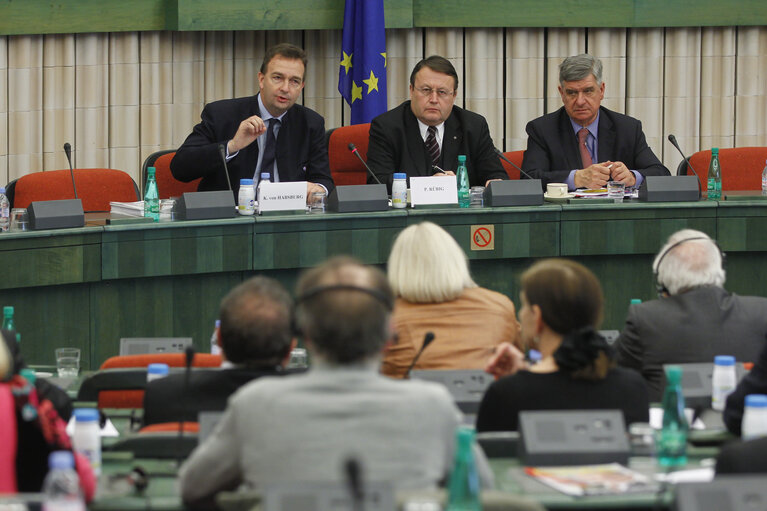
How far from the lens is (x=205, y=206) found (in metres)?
5.03

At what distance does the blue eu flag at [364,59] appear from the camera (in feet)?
22.8

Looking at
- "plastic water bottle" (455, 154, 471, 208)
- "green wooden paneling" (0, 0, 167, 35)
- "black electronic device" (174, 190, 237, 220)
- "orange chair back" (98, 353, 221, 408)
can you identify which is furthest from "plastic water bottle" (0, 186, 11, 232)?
"green wooden paneling" (0, 0, 167, 35)

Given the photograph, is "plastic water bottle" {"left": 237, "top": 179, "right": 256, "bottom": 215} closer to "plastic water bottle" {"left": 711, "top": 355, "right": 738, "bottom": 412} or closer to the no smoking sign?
the no smoking sign

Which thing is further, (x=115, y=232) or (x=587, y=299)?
(x=115, y=232)

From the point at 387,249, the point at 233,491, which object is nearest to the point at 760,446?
the point at 233,491

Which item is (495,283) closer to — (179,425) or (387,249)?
(387,249)

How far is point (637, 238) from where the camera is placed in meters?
5.45

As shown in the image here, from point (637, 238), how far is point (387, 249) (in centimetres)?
114

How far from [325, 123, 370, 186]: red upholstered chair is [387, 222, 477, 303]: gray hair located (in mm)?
2786

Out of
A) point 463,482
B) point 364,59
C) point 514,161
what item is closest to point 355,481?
point 463,482

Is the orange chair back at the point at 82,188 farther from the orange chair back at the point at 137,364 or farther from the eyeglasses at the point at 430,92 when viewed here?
the orange chair back at the point at 137,364

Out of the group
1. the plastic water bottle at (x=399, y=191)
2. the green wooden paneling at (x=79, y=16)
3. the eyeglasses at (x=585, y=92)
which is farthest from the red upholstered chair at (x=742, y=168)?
the green wooden paneling at (x=79, y=16)

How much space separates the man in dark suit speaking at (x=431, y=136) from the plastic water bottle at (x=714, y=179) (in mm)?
985

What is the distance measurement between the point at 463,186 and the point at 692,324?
2.10 meters
